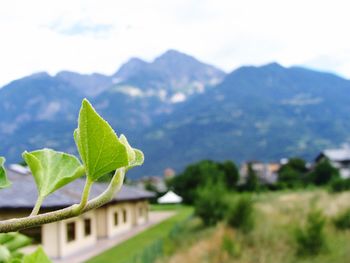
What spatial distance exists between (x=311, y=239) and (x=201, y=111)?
132m

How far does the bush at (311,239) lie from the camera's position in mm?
10703

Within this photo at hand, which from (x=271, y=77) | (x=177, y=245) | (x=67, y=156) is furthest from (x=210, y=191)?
(x=271, y=77)

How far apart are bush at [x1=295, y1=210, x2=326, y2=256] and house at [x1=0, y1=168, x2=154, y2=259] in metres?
4.69

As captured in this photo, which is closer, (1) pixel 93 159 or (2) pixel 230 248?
A: (1) pixel 93 159

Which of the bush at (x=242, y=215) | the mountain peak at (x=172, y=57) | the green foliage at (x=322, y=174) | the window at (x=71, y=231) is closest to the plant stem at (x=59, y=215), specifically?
the bush at (x=242, y=215)

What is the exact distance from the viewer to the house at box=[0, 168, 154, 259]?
1269 centimetres

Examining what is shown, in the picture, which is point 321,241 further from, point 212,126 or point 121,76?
point 121,76

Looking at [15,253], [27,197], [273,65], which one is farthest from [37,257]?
[273,65]

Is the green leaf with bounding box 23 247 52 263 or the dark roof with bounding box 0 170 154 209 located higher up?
the green leaf with bounding box 23 247 52 263

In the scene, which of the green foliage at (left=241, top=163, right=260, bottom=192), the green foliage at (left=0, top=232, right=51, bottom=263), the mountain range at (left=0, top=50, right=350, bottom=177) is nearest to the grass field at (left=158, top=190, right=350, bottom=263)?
the green foliage at (left=0, top=232, right=51, bottom=263)

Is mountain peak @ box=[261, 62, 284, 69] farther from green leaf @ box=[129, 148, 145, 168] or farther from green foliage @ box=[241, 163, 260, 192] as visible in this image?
green leaf @ box=[129, 148, 145, 168]

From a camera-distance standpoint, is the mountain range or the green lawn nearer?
the green lawn

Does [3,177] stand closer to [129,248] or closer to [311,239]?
[311,239]

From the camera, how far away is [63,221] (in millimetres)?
9625
